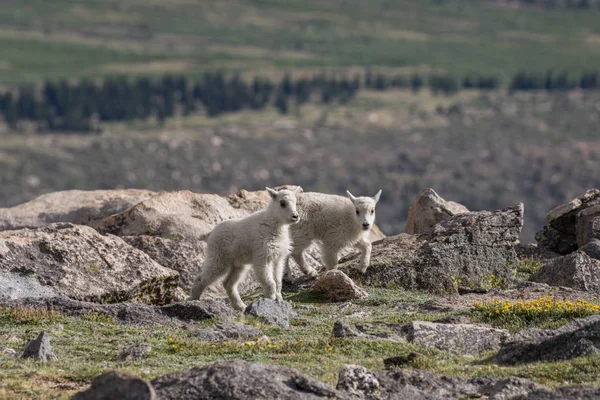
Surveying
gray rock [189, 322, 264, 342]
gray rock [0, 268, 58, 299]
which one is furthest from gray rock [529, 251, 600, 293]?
gray rock [0, 268, 58, 299]

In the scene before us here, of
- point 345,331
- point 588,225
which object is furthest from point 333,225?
point 588,225

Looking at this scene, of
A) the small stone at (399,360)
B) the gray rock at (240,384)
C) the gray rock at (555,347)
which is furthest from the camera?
the gray rock at (555,347)

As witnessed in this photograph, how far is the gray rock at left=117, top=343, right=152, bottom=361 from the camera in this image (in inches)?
853

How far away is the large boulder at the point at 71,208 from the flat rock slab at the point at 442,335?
67.9ft

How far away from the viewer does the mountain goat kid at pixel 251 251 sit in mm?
28781

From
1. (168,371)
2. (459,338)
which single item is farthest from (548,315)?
(168,371)

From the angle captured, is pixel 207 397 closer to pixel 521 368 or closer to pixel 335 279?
pixel 521 368

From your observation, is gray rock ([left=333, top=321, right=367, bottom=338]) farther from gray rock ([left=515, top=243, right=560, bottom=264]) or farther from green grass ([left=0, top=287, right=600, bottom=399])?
gray rock ([left=515, top=243, right=560, bottom=264])

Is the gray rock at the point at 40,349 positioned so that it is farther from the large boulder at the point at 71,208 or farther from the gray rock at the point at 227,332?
the large boulder at the point at 71,208

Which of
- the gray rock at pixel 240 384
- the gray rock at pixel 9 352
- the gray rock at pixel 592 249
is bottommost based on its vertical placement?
the gray rock at pixel 592 249

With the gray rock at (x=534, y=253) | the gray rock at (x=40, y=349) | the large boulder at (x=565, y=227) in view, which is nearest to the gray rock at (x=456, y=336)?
the gray rock at (x=40, y=349)

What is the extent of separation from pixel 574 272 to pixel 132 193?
1996cm

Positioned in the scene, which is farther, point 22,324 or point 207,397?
point 22,324

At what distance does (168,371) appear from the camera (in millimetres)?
20344
